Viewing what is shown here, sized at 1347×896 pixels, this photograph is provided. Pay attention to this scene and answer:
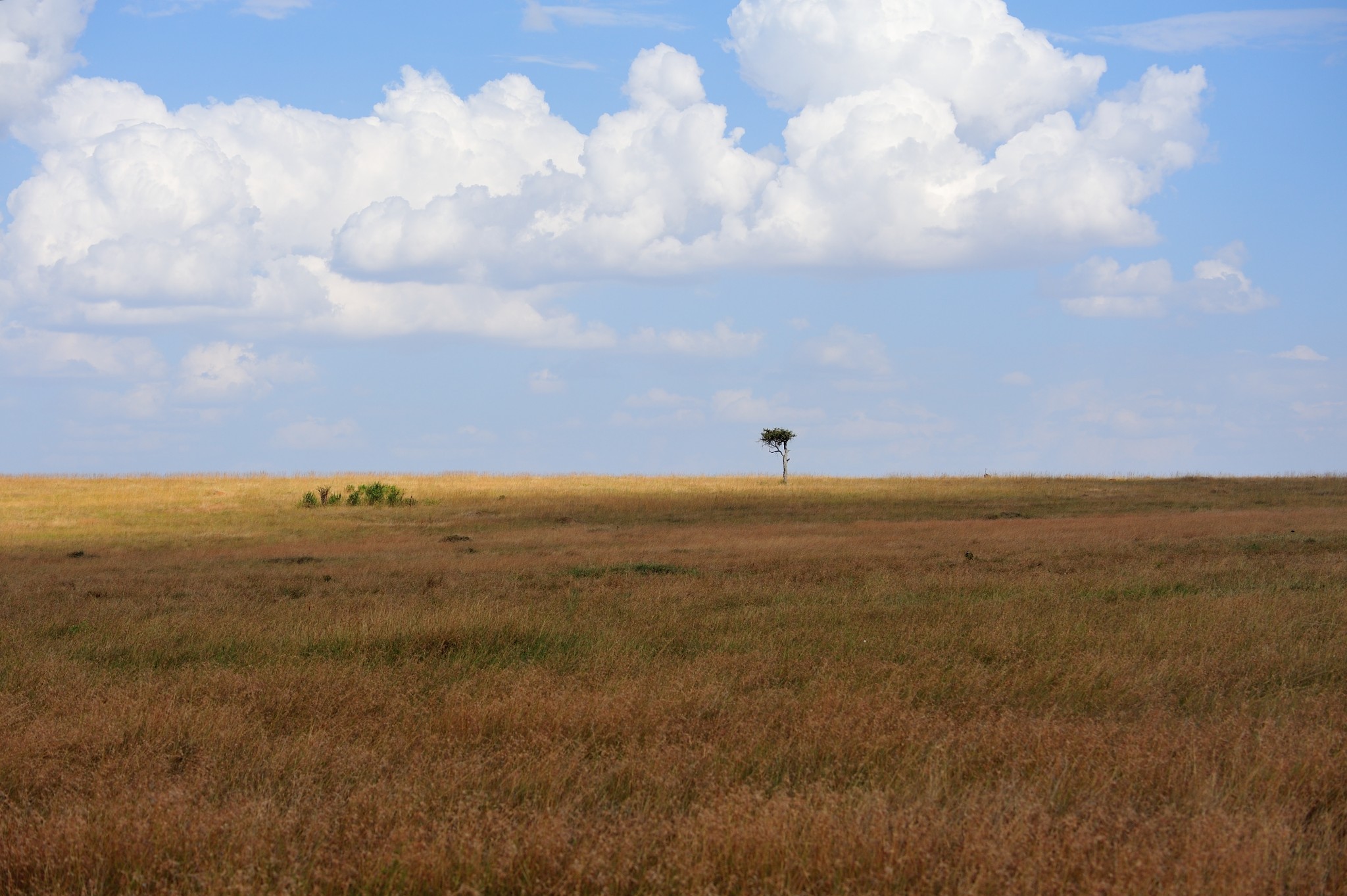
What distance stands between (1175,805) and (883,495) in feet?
173

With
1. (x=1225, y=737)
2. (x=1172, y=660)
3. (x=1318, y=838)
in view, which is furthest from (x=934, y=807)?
(x=1172, y=660)

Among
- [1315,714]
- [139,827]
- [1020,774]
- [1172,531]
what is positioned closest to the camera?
[139,827]

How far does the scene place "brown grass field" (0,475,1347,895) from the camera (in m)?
4.89

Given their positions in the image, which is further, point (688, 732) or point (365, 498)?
point (365, 498)

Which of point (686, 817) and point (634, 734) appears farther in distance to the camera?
point (634, 734)

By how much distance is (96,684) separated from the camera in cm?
950

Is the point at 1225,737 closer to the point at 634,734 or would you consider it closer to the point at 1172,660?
the point at 1172,660

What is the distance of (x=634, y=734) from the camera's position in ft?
23.6

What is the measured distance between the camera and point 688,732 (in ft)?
24.3

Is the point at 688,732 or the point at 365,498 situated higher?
the point at 365,498

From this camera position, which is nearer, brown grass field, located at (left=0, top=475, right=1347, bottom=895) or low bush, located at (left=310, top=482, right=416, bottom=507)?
brown grass field, located at (left=0, top=475, right=1347, bottom=895)

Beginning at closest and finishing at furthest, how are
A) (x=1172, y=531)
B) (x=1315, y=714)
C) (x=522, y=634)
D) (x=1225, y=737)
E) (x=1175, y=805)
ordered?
(x=1175, y=805) → (x=1225, y=737) → (x=1315, y=714) → (x=522, y=634) → (x=1172, y=531)

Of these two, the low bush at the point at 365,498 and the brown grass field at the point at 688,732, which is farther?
the low bush at the point at 365,498

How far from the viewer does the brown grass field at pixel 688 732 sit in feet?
16.0
